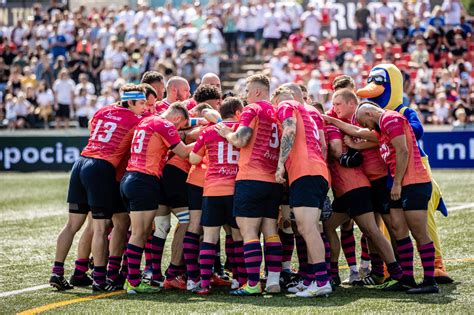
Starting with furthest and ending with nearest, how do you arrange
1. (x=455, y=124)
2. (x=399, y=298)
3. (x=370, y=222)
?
(x=455, y=124)
(x=370, y=222)
(x=399, y=298)

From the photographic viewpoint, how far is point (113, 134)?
9883 mm

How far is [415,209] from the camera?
9.02 metres

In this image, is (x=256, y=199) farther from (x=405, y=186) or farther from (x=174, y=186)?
(x=405, y=186)

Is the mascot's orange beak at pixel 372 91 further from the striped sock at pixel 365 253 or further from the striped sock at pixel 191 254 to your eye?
the striped sock at pixel 191 254

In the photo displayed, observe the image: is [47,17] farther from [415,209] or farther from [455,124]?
[415,209]

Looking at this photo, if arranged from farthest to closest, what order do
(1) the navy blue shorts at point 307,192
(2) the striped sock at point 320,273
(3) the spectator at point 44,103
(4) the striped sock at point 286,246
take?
1. (3) the spectator at point 44,103
2. (4) the striped sock at point 286,246
3. (1) the navy blue shorts at point 307,192
4. (2) the striped sock at point 320,273

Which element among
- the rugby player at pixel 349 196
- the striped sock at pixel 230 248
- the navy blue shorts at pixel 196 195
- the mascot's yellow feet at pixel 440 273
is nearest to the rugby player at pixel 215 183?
the navy blue shorts at pixel 196 195

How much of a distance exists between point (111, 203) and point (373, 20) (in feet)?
65.3

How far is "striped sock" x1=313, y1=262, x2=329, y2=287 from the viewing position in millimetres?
8852

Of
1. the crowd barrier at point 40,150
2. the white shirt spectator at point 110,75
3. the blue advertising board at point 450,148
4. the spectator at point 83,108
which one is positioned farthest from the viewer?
the white shirt spectator at point 110,75

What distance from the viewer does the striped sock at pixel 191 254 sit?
376 inches

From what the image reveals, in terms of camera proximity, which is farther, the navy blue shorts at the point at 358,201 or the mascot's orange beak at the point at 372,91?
the mascot's orange beak at the point at 372,91

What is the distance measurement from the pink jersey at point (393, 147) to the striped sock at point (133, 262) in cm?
252

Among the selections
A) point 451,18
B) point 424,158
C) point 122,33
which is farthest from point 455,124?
point 424,158
